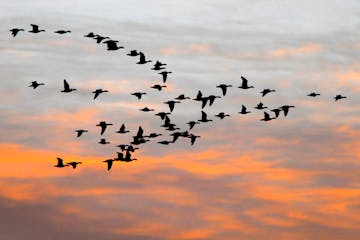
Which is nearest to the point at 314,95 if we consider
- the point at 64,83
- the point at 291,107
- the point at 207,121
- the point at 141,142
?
the point at 291,107

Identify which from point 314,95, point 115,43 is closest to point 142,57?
point 115,43

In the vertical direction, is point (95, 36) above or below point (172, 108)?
above

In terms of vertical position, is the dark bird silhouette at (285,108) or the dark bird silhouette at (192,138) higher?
the dark bird silhouette at (285,108)

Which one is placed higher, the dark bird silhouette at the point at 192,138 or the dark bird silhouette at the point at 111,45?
the dark bird silhouette at the point at 111,45

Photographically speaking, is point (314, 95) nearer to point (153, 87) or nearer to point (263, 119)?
point (263, 119)

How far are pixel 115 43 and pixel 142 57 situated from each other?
5.37 metres

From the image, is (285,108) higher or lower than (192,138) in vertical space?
higher

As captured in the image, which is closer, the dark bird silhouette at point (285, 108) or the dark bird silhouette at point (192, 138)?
the dark bird silhouette at point (285, 108)

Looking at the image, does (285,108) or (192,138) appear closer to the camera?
(285,108)

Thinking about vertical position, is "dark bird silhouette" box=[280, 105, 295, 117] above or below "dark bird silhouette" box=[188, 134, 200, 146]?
above

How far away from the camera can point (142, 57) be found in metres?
173

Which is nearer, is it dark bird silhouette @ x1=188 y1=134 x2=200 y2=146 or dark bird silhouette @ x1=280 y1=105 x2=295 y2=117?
dark bird silhouette @ x1=280 y1=105 x2=295 y2=117

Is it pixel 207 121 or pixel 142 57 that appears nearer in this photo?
pixel 142 57

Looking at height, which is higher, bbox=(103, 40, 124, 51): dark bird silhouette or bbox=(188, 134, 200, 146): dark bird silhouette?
bbox=(103, 40, 124, 51): dark bird silhouette
